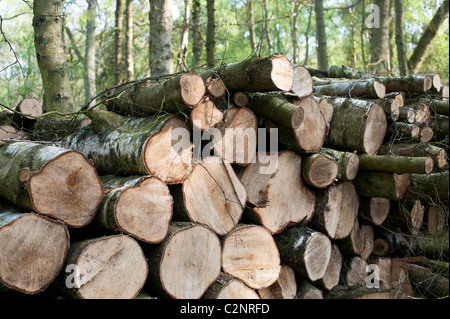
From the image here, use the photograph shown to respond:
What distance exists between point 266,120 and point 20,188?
2051 millimetres

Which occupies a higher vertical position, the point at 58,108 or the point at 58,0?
the point at 58,0

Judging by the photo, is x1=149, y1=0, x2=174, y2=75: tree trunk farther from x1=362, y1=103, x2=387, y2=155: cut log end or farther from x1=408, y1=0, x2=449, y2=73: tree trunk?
x1=408, y1=0, x2=449, y2=73: tree trunk

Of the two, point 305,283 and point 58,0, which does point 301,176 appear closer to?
point 305,283

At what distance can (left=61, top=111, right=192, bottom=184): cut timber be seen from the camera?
123 inches

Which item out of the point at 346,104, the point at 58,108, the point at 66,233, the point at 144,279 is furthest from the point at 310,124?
the point at 58,108

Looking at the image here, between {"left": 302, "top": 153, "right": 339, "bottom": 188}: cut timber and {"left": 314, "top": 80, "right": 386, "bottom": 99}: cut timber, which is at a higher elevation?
{"left": 314, "top": 80, "right": 386, "bottom": 99}: cut timber

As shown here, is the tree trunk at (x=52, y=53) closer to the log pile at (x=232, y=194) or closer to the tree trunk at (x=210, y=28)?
the log pile at (x=232, y=194)

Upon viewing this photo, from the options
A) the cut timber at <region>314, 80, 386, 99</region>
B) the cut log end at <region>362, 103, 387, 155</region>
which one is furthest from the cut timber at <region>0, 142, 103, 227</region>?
the cut timber at <region>314, 80, 386, 99</region>

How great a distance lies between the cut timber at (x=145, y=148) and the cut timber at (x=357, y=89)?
2.15 m

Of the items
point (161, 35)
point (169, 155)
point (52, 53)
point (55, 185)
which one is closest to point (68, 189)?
point (55, 185)

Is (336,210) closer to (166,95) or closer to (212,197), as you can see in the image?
(212,197)

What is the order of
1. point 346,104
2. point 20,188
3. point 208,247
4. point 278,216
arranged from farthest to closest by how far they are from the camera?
point 346,104 < point 278,216 < point 208,247 < point 20,188

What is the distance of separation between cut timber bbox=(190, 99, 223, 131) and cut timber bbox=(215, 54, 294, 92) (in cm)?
30

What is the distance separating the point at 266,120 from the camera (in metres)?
3.85
